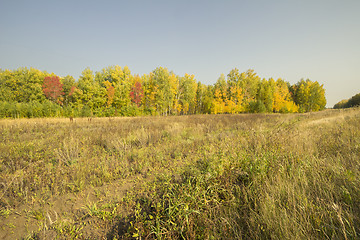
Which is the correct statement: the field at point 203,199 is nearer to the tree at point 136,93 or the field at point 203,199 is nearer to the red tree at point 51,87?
the tree at point 136,93

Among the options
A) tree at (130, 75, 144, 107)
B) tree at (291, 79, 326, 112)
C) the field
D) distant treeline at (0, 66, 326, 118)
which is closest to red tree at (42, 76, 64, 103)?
distant treeline at (0, 66, 326, 118)

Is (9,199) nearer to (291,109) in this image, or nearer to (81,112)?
(81,112)

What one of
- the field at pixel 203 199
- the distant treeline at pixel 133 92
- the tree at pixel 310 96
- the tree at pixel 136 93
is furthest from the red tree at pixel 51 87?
the tree at pixel 310 96

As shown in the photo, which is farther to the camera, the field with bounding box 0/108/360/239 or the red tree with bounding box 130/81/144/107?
the red tree with bounding box 130/81/144/107

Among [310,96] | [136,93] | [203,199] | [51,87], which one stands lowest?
[203,199]

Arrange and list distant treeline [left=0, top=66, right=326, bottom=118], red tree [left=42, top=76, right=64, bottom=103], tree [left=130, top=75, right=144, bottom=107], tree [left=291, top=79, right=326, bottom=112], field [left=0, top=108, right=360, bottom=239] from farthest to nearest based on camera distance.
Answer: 1. tree [left=291, top=79, right=326, bottom=112]
2. tree [left=130, top=75, right=144, bottom=107]
3. red tree [left=42, top=76, right=64, bottom=103]
4. distant treeline [left=0, top=66, right=326, bottom=118]
5. field [left=0, top=108, right=360, bottom=239]

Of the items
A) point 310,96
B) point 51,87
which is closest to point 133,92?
point 51,87

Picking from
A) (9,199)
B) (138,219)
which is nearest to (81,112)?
(9,199)

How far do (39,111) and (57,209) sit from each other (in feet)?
84.9

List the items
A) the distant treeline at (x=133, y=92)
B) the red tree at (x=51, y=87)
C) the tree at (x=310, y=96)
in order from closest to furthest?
1. the distant treeline at (x=133, y=92)
2. the red tree at (x=51, y=87)
3. the tree at (x=310, y=96)

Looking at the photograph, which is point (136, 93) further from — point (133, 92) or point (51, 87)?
point (51, 87)

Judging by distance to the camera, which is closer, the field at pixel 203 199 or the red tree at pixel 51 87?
the field at pixel 203 199

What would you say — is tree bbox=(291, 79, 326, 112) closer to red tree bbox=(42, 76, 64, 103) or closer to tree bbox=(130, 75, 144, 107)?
tree bbox=(130, 75, 144, 107)

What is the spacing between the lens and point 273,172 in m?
2.72
